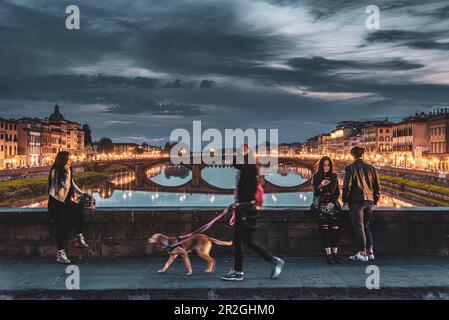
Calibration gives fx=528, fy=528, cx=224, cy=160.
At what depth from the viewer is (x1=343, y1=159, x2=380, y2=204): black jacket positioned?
8.49 meters

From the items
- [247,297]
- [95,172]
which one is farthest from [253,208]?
[95,172]

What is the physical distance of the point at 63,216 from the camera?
850 centimetres

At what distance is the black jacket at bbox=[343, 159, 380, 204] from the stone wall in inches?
29.5

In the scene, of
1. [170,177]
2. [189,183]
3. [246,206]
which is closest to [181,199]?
[189,183]

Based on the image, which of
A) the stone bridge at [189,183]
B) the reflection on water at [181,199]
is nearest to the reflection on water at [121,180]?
the stone bridge at [189,183]

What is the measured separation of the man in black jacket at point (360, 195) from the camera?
27.9 ft

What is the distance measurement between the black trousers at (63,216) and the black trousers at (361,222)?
14.7ft

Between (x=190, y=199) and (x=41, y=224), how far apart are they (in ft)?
213

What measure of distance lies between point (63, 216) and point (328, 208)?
4.26 meters

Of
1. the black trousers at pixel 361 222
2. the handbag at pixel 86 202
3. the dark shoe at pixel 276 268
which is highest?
the handbag at pixel 86 202

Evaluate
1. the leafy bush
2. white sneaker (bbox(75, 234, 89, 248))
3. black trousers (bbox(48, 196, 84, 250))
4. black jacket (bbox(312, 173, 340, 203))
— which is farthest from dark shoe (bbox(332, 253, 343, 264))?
the leafy bush

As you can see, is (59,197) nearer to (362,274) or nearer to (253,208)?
(253,208)

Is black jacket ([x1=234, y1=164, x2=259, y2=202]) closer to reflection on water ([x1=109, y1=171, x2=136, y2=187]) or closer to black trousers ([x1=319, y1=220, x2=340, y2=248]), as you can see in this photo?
black trousers ([x1=319, y1=220, x2=340, y2=248])

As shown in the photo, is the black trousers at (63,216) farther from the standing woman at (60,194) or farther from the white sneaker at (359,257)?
the white sneaker at (359,257)
